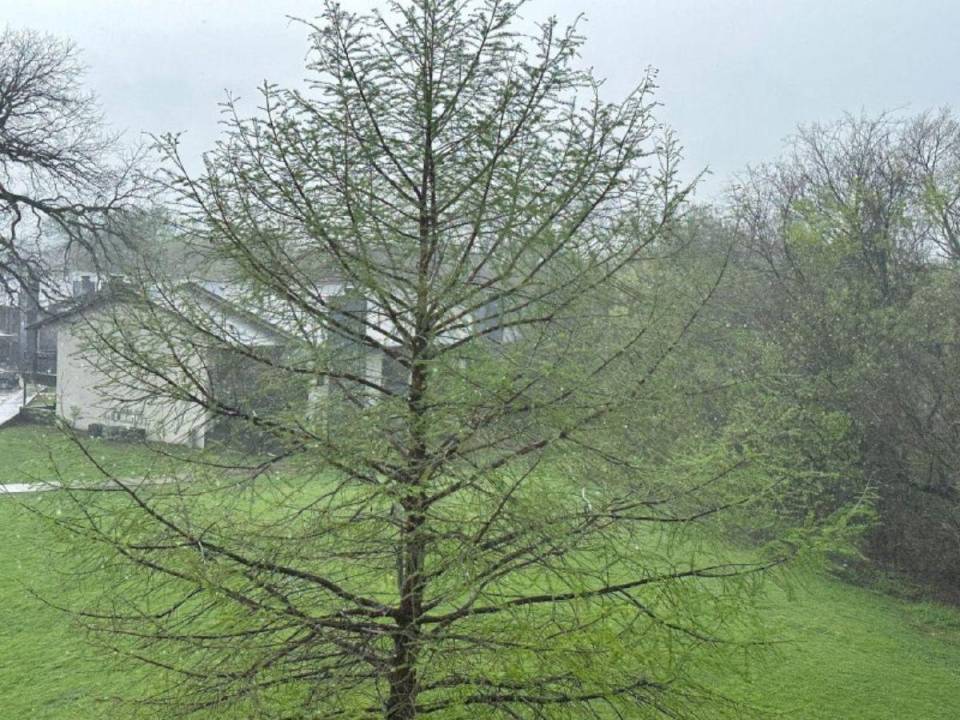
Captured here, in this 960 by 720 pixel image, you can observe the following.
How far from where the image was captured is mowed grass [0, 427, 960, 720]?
24.9ft

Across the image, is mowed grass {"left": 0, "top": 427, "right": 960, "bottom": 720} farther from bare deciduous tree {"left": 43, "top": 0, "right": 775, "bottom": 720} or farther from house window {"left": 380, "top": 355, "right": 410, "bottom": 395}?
house window {"left": 380, "top": 355, "right": 410, "bottom": 395}

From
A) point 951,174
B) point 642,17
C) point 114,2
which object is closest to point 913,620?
point 951,174

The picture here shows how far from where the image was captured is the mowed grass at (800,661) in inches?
299

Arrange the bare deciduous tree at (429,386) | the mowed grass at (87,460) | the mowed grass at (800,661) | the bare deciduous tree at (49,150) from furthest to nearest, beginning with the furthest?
the bare deciduous tree at (49,150), the mowed grass at (800,661), the mowed grass at (87,460), the bare deciduous tree at (429,386)

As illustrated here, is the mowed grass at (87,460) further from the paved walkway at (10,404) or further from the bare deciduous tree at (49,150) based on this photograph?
the paved walkway at (10,404)

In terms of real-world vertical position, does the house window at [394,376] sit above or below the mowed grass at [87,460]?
above

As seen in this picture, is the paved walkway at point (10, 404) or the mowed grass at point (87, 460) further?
the paved walkway at point (10, 404)

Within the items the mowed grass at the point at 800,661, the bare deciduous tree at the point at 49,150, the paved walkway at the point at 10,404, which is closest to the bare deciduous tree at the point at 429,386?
the mowed grass at the point at 800,661

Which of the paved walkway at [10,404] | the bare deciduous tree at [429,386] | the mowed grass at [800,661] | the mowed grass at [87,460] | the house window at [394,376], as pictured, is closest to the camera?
the bare deciduous tree at [429,386]

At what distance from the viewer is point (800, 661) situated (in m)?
9.88

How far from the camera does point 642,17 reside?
25.6ft

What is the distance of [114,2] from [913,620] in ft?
53.3

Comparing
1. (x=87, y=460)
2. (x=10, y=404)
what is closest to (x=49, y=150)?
(x=10, y=404)

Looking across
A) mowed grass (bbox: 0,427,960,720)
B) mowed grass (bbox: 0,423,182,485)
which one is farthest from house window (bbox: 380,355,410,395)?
mowed grass (bbox: 0,427,960,720)
